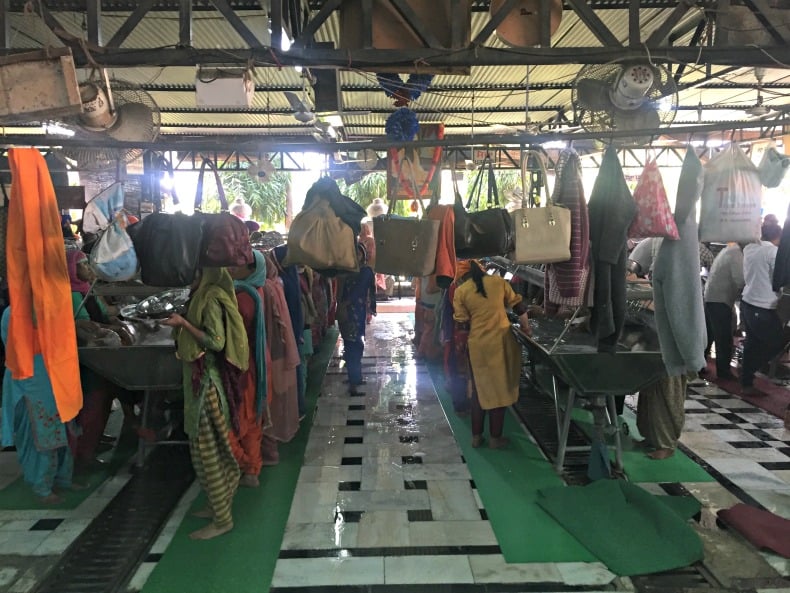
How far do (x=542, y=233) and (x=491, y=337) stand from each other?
1.91 m

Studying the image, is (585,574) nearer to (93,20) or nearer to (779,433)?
(779,433)

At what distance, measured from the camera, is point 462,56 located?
11.9 ft

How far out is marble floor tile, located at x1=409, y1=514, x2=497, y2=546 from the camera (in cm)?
328

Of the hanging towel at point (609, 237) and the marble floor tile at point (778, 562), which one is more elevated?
the hanging towel at point (609, 237)

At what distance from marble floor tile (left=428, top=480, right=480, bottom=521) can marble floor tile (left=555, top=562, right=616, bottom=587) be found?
0.68m

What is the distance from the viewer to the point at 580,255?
273cm

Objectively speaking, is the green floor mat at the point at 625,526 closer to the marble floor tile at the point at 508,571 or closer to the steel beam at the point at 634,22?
the marble floor tile at the point at 508,571

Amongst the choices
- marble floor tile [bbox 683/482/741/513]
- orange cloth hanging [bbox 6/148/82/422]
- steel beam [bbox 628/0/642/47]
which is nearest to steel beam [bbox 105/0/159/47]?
orange cloth hanging [bbox 6/148/82/422]

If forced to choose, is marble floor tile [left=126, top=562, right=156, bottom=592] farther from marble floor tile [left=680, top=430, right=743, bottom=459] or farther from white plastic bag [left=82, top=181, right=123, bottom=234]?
marble floor tile [left=680, top=430, right=743, bottom=459]

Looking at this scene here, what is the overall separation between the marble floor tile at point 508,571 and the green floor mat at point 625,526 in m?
0.34

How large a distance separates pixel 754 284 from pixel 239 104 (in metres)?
5.47

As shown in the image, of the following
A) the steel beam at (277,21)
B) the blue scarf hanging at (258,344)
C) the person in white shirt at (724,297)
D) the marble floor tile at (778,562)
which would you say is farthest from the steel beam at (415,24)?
the person in white shirt at (724,297)

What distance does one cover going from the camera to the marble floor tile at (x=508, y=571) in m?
2.92

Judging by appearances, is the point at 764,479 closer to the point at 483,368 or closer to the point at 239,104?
the point at 483,368
